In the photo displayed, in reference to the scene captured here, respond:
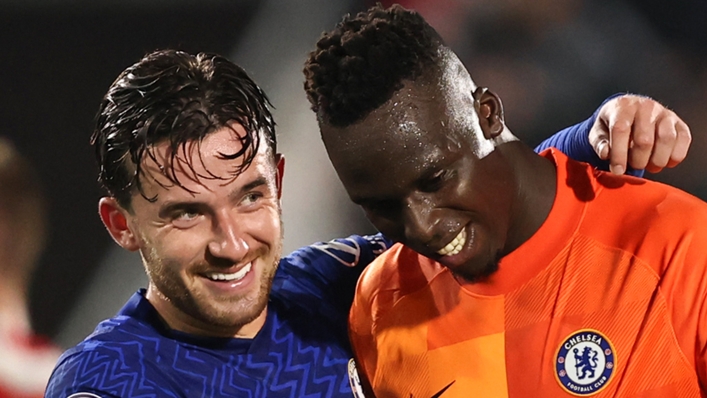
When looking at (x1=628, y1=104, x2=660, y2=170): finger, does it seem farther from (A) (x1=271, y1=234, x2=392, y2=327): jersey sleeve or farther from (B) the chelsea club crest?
(A) (x1=271, y1=234, x2=392, y2=327): jersey sleeve

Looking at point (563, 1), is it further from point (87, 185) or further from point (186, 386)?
point (186, 386)

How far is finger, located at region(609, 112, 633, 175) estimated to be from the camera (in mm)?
1013

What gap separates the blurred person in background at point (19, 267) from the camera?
80.0 inches

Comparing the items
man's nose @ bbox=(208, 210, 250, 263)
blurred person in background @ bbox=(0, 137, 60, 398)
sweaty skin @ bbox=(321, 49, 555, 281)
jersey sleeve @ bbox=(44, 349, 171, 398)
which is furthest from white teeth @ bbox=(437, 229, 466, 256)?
blurred person in background @ bbox=(0, 137, 60, 398)

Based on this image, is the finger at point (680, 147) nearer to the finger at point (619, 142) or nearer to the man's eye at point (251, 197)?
the finger at point (619, 142)

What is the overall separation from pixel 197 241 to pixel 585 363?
60 cm

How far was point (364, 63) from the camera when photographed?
99 cm

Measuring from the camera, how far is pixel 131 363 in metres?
1.19

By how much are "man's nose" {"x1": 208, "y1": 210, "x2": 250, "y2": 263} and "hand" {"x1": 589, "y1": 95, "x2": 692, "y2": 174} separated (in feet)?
1.80

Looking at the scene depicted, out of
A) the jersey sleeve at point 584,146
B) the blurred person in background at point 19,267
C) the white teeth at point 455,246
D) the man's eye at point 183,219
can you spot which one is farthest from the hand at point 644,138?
the blurred person in background at point 19,267

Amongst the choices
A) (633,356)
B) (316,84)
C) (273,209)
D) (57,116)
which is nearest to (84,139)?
(57,116)

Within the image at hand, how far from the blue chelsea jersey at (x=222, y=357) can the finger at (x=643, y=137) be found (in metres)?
0.57

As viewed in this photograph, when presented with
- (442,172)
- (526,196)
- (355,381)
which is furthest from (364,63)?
(355,381)

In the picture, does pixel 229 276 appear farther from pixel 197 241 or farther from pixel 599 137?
pixel 599 137
